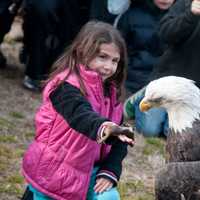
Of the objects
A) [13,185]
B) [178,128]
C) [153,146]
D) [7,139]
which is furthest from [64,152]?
[153,146]

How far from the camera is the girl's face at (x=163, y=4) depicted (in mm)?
6863

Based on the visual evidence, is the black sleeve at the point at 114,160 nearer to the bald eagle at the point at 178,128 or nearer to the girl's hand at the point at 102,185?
the girl's hand at the point at 102,185

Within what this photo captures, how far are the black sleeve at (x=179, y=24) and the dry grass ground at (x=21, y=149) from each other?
89cm

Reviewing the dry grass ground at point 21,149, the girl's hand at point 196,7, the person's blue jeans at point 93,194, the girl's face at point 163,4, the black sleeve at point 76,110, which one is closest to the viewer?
the black sleeve at point 76,110

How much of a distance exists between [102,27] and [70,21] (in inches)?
122

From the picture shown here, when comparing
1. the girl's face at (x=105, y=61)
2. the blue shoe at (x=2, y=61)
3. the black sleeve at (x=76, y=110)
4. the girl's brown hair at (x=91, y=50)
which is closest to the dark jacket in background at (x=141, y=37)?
the blue shoe at (x=2, y=61)

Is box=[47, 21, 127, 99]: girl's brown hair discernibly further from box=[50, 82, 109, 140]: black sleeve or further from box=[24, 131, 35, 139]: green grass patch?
box=[24, 131, 35, 139]: green grass patch

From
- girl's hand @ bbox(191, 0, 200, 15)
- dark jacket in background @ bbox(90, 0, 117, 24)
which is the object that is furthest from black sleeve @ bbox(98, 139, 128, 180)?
dark jacket in background @ bbox(90, 0, 117, 24)

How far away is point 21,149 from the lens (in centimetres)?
565

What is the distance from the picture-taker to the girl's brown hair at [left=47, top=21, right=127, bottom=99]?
153 inches

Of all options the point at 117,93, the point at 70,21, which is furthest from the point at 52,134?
the point at 70,21

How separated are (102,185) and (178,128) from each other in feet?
1.85

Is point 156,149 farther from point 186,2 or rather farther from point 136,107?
point 186,2

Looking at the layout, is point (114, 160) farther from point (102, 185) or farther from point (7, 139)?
point (7, 139)
